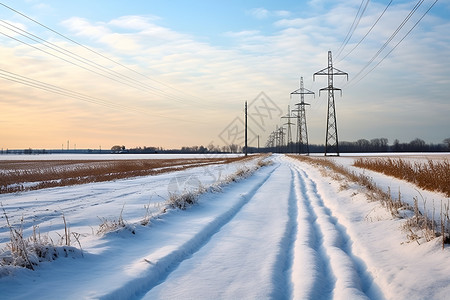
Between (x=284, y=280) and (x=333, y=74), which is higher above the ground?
(x=333, y=74)

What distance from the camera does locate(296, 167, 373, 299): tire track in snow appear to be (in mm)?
4039

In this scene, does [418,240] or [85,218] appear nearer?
[418,240]

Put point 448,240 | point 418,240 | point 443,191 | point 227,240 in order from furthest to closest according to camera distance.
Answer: point 443,191 → point 227,240 → point 418,240 → point 448,240

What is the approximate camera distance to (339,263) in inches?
198

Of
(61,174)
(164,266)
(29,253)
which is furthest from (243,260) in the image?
(61,174)

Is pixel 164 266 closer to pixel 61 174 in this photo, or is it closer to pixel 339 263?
pixel 339 263

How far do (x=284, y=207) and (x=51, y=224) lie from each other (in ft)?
20.2

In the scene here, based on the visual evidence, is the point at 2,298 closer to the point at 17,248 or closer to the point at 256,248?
the point at 17,248

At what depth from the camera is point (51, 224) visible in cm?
833

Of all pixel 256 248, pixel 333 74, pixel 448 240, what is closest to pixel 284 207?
pixel 256 248

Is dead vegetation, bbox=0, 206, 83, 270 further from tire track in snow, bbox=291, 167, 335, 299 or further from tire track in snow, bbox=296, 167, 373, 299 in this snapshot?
tire track in snow, bbox=296, 167, 373, 299

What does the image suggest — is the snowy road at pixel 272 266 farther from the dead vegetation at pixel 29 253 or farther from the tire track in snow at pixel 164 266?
the dead vegetation at pixel 29 253

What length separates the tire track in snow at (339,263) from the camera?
4.04m

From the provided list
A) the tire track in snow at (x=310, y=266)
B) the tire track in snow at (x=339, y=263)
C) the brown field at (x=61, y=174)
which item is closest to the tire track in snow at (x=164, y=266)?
the tire track in snow at (x=310, y=266)
